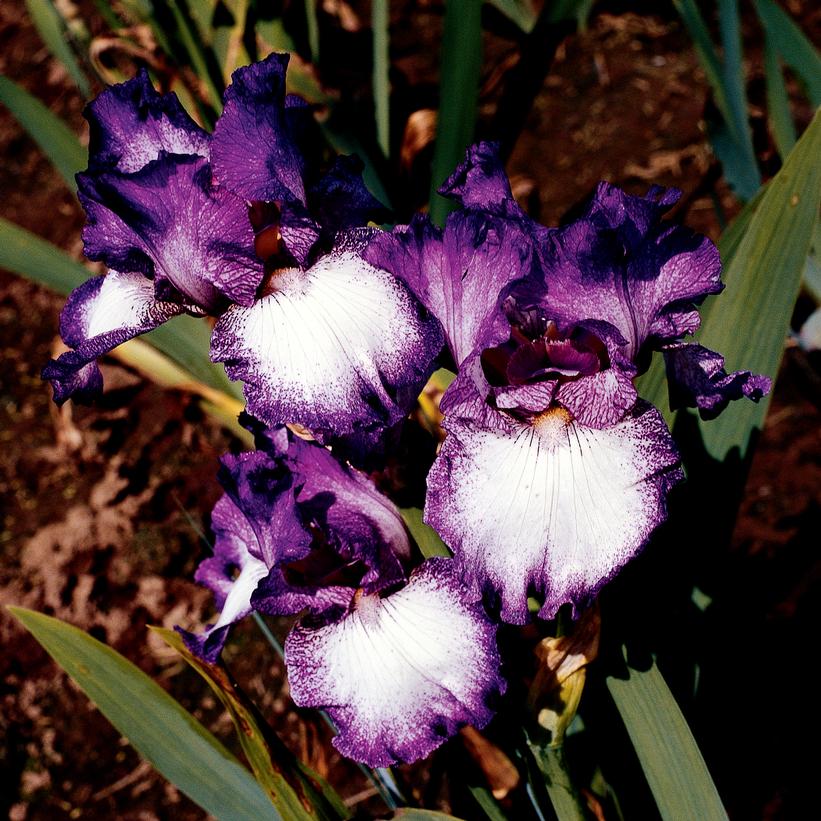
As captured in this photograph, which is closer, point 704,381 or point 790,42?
point 704,381

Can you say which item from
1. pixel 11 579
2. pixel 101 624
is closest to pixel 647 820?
pixel 101 624

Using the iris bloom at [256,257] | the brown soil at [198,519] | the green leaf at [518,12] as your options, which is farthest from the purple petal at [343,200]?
the green leaf at [518,12]

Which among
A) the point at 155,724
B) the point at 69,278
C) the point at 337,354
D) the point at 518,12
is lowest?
the point at 155,724

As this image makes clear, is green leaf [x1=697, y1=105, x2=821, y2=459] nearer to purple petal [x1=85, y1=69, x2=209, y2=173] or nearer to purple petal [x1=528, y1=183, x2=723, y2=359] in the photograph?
purple petal [x1=528, y1=183, x2=723, y2=359]

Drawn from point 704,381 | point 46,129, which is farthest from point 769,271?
point 46,129

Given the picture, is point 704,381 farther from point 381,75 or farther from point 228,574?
point 381,75

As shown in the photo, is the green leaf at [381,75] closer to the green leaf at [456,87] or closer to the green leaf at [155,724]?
the green leaf at [456,87]

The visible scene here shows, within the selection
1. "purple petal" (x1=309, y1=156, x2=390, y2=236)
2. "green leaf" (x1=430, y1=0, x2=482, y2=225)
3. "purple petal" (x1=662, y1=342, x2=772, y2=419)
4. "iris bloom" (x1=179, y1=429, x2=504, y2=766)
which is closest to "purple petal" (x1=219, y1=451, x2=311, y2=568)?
"iris bloom" (x1=179, y1=429, x2=504, y2=766)
